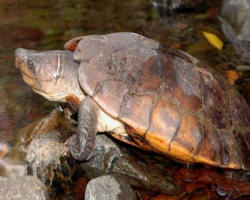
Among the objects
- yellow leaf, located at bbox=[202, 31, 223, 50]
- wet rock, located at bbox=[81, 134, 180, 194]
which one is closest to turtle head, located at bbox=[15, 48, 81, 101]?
wet rock, located at bbox=[81, 134, 180, 194]

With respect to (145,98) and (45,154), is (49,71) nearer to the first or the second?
(45,154)

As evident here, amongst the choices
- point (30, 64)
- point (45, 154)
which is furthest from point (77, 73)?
point (45, 154)

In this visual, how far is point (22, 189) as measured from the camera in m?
2.91

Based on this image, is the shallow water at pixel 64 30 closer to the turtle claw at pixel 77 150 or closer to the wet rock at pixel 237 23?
the wet rock at pixel 237 23

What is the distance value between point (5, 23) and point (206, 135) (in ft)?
18.9

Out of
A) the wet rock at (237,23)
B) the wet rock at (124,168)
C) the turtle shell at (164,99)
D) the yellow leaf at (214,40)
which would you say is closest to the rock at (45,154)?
the wet rock at (124,168)

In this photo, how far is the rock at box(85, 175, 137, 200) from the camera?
300cm

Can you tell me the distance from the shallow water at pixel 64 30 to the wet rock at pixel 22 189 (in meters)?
1.15

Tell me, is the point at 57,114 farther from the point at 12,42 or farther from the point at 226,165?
the point at 12,42

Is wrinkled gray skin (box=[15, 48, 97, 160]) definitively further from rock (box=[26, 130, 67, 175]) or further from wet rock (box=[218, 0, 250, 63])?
wet rock (box=[218, 0, 250, 63])

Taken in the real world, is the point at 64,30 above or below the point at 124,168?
above

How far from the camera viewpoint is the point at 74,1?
870 cm

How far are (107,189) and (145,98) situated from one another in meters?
0.99

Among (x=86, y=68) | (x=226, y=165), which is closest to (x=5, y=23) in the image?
(x=86, y=68)
